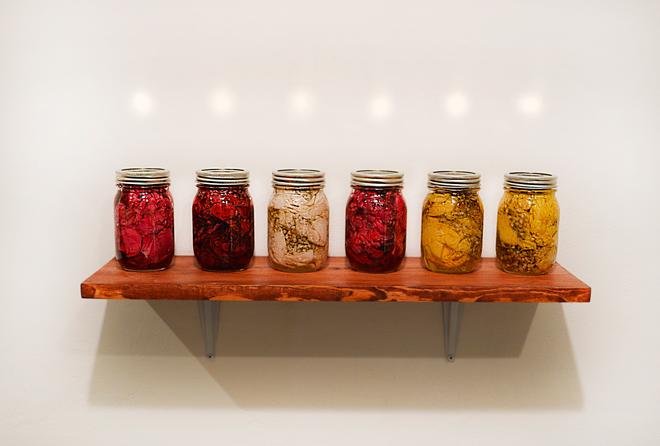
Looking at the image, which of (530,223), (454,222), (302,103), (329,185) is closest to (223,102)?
(302,103)

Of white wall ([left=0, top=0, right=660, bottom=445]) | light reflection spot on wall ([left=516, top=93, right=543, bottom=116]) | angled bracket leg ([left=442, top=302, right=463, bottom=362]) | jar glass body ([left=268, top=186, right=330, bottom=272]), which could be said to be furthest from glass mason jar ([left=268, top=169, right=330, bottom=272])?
light reflection spot on wall ([left=516, top=93, right=543, bottom=116])

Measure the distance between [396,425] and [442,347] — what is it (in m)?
0.18

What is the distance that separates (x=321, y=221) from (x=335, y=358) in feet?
1.09

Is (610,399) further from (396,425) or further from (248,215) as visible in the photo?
(248,215)

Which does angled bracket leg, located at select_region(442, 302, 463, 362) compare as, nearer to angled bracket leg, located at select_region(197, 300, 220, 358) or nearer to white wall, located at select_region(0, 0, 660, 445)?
white wall, located at select_region(0, 0, 660, 445)

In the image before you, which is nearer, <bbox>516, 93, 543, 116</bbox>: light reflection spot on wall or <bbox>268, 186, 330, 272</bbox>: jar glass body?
<bbox>268, 186, 330, 272</bbox>: jar glass body

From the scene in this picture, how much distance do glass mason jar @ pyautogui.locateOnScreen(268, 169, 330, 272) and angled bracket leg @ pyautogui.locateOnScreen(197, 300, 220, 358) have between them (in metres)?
0.21

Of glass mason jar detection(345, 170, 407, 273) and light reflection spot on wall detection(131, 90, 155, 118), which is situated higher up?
light reflection spot on wall detection(131, 90, 155, 118)

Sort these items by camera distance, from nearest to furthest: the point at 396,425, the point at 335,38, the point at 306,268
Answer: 1. the point at 306,268
2. the point at 335,38
3. the point at 396,425

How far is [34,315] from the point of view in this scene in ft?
4.40

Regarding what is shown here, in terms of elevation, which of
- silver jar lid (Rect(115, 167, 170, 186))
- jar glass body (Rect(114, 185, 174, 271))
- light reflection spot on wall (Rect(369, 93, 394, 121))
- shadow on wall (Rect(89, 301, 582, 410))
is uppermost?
light reflection spot on wall (Rect(369, 93, 394, 121))

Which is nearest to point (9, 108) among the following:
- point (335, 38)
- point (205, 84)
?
point (205, 84)

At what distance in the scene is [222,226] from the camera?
1144 millimetres

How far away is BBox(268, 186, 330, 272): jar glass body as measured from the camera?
1.15 m
